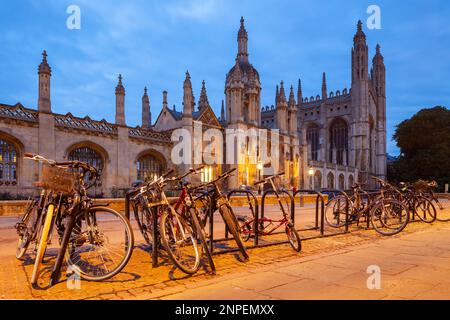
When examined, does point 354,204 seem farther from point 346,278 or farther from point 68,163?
point 68,163

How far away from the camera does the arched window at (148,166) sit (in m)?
25.0

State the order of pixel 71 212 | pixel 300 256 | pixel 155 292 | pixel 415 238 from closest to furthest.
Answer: pixel 155 292 < pixel 71 212 < pixel 300 256 < pixel 415 238

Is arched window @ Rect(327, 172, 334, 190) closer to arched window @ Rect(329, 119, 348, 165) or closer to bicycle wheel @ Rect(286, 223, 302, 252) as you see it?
arched window @ Rect(329, 119, 348, 165)

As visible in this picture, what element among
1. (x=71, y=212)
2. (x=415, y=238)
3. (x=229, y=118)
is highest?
(x=229, y=118)

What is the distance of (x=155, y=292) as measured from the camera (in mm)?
3480

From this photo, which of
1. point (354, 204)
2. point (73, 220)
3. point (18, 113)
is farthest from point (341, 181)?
point (73, 220)

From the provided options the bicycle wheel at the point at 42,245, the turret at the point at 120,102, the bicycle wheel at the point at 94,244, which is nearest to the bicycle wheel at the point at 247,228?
the bicycle wheel at the point at 94,244

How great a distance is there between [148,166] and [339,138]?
58.1m

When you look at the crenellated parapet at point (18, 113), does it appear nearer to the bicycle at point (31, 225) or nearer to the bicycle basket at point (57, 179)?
the bicycle at point (31, 225)

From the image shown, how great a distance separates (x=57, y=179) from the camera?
3855 mm
